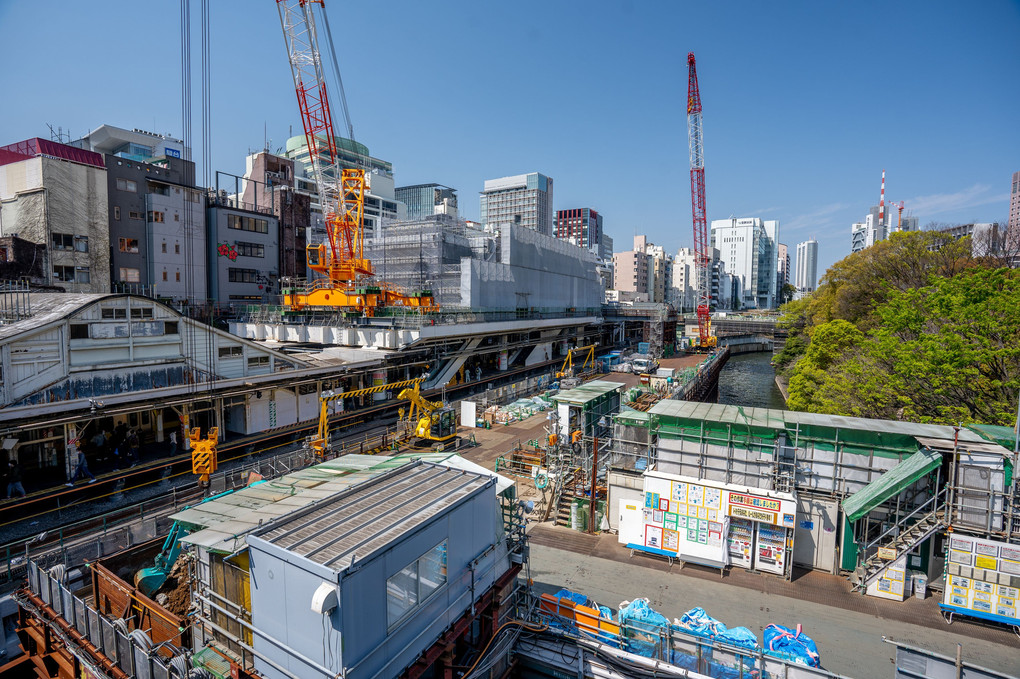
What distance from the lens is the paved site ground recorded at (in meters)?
9.91

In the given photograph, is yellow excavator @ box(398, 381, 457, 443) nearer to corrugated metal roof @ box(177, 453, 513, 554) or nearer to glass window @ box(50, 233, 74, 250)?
corrugated metal roof @ box(177, 453, 513, 554)

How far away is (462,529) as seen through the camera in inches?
308

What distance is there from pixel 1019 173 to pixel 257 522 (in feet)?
582

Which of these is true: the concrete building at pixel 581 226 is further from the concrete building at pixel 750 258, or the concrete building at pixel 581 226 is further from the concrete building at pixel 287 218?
the concrete building at pixel 287 218

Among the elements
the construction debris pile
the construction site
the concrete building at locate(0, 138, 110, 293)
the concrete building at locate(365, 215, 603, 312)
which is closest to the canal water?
the construction debris pile

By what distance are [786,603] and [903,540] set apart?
3.33 m

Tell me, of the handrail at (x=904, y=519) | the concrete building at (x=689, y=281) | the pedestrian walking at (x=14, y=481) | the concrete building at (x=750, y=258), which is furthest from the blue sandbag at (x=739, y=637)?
the concrete building at (x=750, y=258)

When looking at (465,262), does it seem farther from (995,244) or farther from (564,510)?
(995,244)

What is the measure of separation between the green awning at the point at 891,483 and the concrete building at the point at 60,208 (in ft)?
140

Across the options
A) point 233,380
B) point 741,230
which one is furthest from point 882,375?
point 741,230

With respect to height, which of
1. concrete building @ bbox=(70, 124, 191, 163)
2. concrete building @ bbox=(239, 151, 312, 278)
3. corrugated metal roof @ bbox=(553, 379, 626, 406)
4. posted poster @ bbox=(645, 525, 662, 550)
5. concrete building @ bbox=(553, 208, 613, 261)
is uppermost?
concrete building @ bbox=(553, 208, 613, 261)

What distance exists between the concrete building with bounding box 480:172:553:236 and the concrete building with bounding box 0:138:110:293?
12662 cm

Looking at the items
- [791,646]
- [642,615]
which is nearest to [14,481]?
[642,615]

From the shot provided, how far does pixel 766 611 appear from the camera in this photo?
11305 mm
